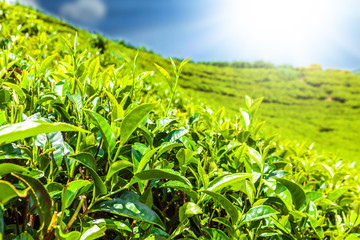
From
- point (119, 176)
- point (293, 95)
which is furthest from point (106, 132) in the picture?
point (293, 95)

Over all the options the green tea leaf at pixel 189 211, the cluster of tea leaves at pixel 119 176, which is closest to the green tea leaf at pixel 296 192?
the cluster of tea leaves at pixel 119 176

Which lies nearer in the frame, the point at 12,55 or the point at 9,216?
the point at 9,216

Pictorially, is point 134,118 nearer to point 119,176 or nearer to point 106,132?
point 106,132

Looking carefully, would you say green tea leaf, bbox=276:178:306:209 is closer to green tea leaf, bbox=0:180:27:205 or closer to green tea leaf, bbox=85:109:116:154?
green tea leaf, bbox=85:109:116:154

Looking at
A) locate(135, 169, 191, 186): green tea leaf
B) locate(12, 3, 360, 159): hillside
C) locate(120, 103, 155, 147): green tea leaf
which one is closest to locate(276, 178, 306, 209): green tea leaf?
locate(135, 169, 191, 186): green tea leaf

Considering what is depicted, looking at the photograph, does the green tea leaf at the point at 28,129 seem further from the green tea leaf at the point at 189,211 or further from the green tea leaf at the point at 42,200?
the green tea leaf at the point at 189,211

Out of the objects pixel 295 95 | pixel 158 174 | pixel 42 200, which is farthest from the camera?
pixel 295 95

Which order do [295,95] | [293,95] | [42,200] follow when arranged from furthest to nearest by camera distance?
1. [295,95]
2. [293,95]
3. [42,200]

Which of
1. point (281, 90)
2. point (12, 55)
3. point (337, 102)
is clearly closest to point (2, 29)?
point (12, 55)

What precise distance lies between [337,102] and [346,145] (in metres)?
11.2

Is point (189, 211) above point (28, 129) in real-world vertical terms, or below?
below

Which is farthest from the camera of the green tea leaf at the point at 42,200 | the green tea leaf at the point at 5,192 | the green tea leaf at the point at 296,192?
the green tea leaf at the point at 296,192

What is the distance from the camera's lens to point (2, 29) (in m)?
2.29

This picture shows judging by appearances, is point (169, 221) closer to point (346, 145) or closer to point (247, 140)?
point (247, 140)
